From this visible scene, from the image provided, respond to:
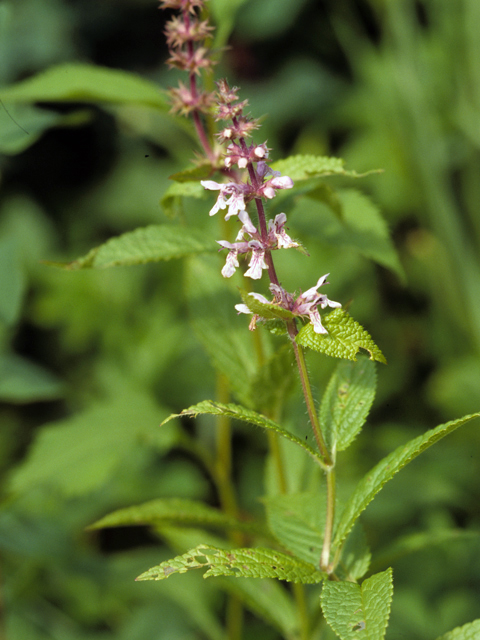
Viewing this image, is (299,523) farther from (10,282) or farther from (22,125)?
(22,125)

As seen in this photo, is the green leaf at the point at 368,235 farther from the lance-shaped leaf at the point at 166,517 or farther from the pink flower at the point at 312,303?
the lance-shaped leaf at the point at 166,517

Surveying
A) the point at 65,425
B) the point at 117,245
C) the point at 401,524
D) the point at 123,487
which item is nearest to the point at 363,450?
the point at 401,524

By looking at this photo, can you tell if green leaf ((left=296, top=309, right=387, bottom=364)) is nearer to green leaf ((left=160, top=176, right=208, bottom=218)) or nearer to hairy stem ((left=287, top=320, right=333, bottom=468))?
hairy stem ((left=287, top=320, right=333, bottom=468))

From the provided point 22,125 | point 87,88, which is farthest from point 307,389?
point 22,125

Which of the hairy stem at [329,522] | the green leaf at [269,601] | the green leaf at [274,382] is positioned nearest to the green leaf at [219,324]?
the green leaf at [274,382]

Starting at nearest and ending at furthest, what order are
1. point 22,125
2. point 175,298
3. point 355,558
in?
point 355,558 < point 22,125 < point 175,298

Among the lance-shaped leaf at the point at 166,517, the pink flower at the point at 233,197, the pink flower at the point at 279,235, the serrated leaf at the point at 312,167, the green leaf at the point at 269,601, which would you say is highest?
the serrated leaf at the point at 312,167

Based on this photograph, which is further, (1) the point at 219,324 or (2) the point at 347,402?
(1) the point at 219,324
